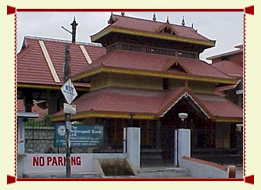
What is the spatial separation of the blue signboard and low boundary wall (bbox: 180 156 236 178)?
11.7ft

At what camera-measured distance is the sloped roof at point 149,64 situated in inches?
825

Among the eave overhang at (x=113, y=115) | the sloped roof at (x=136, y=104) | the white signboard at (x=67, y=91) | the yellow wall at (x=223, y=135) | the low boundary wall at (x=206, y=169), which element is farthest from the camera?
the yellow wall at (x=223, y=135)

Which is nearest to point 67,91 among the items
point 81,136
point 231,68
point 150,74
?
point 81,136

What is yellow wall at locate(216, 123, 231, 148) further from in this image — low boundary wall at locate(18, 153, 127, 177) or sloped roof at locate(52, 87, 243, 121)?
low boundary wall at locate(18, 153, 127, 177)

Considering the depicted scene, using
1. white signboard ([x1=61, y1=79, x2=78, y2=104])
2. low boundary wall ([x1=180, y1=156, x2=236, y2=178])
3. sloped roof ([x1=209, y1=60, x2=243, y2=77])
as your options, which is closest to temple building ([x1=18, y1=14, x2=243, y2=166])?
low boundary wall ([x1=180, y1=156, x2=236, y2=178])

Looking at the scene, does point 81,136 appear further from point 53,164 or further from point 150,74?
point 150,74

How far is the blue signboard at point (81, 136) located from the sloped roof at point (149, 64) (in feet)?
11.9

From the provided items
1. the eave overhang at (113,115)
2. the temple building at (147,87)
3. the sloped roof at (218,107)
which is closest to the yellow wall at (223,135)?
the temple building at (147,87)

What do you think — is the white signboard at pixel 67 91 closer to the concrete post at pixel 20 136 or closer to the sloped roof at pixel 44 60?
the concrete post at pixel 20 136

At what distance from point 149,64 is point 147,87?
3.61ft

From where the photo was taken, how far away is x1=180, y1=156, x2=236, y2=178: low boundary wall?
15.3m

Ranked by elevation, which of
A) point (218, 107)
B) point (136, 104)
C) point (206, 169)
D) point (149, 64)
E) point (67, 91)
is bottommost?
point (206, 169)

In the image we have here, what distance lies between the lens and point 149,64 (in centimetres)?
2183

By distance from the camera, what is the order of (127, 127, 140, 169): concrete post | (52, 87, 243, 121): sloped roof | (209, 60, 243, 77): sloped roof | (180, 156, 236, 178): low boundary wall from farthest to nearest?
1. (209, 60, 243, 77): sloped roof
2. (52, 87, 243, 121): sloped roof
3. (127, 127, 140, 169): concrete post
4. (180, 156, 236, 178): low boundary wall
